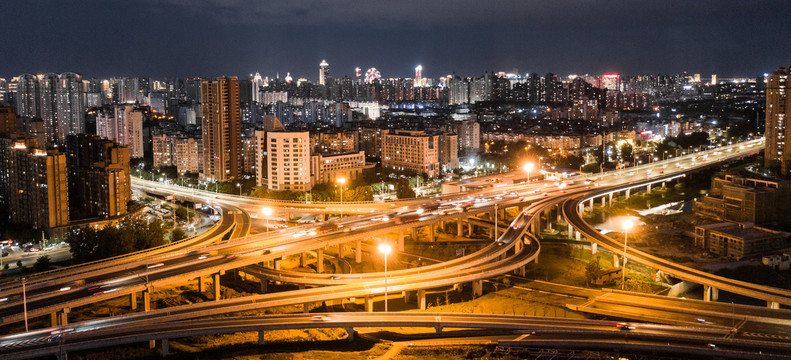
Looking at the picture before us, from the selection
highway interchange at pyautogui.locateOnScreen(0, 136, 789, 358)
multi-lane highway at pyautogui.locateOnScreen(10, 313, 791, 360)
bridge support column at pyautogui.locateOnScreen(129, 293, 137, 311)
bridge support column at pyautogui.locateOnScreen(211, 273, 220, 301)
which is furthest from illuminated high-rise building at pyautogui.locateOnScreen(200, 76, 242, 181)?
multi-lane highway at pyautogui.locateOnScreen(10, 313, 791, 360)

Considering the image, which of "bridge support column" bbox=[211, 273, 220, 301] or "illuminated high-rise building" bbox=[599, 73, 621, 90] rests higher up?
"illuminated high-rise building" bbox=[599, 73, 621, 90]

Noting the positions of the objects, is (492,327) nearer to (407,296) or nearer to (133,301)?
(407,296)

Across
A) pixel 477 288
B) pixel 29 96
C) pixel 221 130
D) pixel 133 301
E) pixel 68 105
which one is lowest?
pixel 477 288

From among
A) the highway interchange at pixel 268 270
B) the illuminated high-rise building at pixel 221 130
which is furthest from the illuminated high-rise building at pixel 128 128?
the highway interchange at pixel 268 270

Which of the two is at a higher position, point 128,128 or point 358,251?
point 128,128

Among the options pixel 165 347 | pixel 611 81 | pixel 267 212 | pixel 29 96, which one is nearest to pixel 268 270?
pixel 165 347

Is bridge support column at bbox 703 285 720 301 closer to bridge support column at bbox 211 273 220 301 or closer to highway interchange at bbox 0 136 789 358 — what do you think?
highway interchange at bbox 0 136 789 358

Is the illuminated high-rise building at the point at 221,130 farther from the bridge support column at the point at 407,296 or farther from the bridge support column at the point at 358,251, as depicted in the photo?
the bridge support column at the point at 407,296
